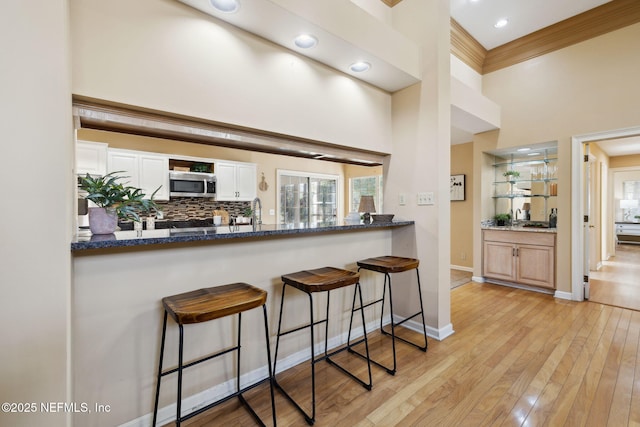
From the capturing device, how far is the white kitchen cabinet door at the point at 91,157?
157 inches

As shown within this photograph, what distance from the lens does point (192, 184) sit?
494 centimetres

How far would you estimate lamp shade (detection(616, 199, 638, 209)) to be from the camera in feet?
28.3

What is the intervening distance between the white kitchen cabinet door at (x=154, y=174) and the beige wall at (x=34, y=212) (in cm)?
380

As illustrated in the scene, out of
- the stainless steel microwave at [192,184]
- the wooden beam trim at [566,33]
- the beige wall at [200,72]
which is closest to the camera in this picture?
the beige wall at [200,72]

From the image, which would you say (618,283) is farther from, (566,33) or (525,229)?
(566,33)

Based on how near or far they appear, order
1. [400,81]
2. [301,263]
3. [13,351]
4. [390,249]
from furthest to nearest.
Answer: [390,249] → [400,81] → [301,263] → [13,351]

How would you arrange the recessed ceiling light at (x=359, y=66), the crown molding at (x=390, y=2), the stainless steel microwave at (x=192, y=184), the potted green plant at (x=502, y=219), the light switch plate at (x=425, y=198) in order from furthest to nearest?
the stainless steel microwave at (x=192, y=184) → the potted green plant at (x=502, y=219) → the crown molding at (x=390, y=2) → the light switch plate at (x=425, y=198) → the recessed ceiling light at (x=359, y=66)

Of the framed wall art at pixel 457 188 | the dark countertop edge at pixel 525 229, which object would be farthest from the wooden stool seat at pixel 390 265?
the framed wall art at pixel 457 188

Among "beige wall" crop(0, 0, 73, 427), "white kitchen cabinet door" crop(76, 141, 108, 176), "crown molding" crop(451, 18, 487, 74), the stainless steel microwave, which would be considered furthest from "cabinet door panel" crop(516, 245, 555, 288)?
"white kitchen cabinet door" crop(76, 141, 108, 176)

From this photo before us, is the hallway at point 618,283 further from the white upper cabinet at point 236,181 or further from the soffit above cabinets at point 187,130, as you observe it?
the white upper cabinet at point 236,181

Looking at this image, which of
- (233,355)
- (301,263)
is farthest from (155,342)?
(301,263)

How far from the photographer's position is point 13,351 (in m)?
1.00

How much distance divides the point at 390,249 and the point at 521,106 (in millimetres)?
3103

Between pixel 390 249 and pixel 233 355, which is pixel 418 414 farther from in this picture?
pixel 390 249
